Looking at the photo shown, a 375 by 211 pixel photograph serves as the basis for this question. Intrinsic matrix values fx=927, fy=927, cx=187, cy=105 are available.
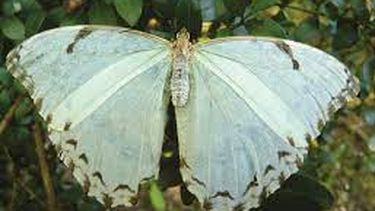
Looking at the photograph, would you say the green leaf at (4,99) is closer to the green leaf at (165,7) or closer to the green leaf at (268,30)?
the green leaf at (165,7)

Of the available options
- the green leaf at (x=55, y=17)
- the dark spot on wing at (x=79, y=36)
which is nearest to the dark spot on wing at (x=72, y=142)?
the dark spot on wing at (x=79, y=36)

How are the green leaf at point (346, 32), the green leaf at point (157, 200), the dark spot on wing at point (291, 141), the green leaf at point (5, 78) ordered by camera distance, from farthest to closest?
the green leaf at point (157, 200) → the green leaf at point (346, 32) → the green leaf at point (5, 78) → the dark spot on wing at point (291, 141)

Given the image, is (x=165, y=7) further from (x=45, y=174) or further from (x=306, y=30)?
(x=45, y=174)

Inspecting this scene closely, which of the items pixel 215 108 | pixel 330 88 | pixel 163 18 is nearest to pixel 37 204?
pixel 163 18

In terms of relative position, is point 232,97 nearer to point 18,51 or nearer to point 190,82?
point 190,82

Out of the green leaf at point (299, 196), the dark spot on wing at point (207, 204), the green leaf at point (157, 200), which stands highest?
the dark spot on wing at point (207, 204)

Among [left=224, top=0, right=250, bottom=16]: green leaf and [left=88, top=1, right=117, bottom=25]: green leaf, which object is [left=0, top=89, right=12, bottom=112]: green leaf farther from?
[left=224, top=0, right=250, bottom=16]: green leaf
